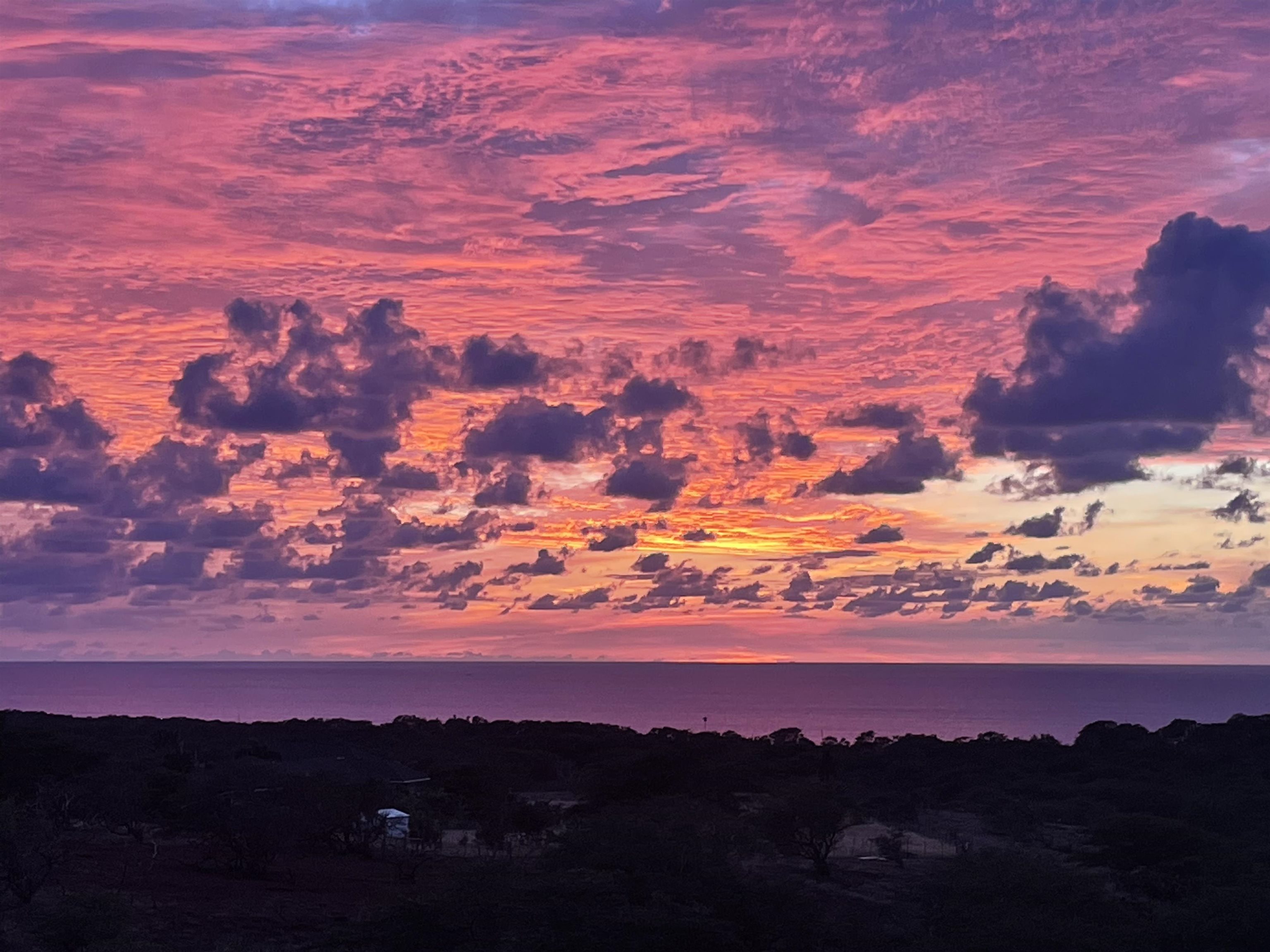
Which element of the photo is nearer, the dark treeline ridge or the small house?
the dark treeline ridge

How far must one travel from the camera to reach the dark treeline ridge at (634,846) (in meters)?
28.3

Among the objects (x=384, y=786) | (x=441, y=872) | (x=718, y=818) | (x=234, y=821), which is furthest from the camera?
(x=384, y=786)

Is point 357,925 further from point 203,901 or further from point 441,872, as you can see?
point 203,901

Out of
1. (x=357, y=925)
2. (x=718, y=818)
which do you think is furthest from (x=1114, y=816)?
(x=357, y=925)

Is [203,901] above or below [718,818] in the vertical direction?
below

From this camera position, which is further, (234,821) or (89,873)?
(234,821)

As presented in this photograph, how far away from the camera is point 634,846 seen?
33062mm

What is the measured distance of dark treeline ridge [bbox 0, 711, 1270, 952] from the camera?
92.8 feet

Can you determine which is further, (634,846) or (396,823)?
(396,823)

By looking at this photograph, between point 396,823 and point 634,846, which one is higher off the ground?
point 634,846

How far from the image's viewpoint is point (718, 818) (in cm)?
4194

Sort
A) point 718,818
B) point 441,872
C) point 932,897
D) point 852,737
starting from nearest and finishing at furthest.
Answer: point 932,897 < point 441,872 < point 718,818 < point 852,737

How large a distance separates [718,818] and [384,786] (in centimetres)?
1637

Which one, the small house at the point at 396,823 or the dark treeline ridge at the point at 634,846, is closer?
the dark treeline ridge at the point at 634,846
